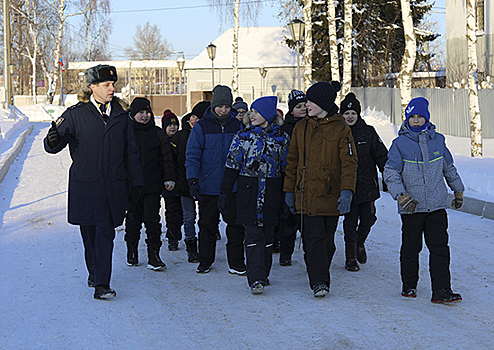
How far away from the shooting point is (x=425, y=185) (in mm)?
4953

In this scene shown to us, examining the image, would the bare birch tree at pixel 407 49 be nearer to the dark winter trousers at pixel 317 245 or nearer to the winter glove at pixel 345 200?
the dark winter trousers at pixel 317 245

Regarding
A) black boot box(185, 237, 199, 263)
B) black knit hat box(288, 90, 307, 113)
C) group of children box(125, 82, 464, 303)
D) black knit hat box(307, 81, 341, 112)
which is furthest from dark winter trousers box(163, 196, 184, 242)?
black knit hat box(307, 81, 341, 112)

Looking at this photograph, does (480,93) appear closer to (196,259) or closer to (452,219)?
(452,219)

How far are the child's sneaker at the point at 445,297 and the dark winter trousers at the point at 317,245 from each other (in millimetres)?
893

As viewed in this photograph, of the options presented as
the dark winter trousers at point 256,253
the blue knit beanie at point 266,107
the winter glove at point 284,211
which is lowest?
the dark winter trousers at point 256,253

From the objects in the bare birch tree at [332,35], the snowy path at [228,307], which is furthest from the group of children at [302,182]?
the bare birch tree at [332,35]

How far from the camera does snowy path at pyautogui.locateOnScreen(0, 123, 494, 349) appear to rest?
13.7ft

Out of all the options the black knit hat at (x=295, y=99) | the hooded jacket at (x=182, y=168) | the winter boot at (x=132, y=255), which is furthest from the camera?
the hooded jacket at (x=182, y=168)

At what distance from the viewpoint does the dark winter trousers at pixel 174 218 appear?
7180 millimetres

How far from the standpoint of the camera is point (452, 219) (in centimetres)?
882

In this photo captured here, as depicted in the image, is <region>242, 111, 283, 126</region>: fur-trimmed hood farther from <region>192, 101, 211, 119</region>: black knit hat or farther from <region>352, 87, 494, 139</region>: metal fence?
<region>352, 87, 494, 139</region>: metal fence

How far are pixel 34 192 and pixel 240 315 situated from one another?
25.2 ft

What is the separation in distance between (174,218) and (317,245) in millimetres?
2496

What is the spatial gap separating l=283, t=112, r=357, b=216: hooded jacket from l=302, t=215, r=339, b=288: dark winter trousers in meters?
0.12
